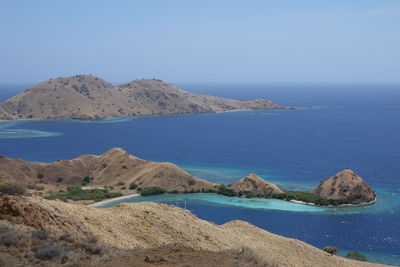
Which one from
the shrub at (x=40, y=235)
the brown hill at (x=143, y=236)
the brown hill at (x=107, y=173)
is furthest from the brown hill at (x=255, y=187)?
the shrub at (x=40, y=235)

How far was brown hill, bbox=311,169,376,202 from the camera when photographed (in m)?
68.4

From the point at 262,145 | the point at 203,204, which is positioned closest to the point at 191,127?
the point at 262,145

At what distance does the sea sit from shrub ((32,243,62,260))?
36032 millimetres

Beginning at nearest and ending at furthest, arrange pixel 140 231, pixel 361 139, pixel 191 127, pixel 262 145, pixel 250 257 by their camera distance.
Result: 1. pixel 250 257
2. pixel 140 231
3. pixel 262 145
4. pixel 361 139
5. pixel 191 127

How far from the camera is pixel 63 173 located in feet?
260

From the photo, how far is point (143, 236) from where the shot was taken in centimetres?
2564

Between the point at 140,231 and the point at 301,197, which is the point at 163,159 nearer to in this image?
the point at 301,197

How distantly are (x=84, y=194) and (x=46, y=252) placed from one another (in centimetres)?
5417

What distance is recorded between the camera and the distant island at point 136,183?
225 ft

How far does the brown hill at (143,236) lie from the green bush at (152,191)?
38.8 metres

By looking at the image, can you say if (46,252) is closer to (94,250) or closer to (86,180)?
(94,250)

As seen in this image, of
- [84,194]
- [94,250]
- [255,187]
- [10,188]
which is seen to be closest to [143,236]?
[94,250]

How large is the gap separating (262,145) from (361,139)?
30.2 meters

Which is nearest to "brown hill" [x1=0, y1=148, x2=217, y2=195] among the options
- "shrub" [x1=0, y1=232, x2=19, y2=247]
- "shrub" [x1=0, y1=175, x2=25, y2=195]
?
"shrub" [x1=0, y1=175, x2=25, y2=195]
